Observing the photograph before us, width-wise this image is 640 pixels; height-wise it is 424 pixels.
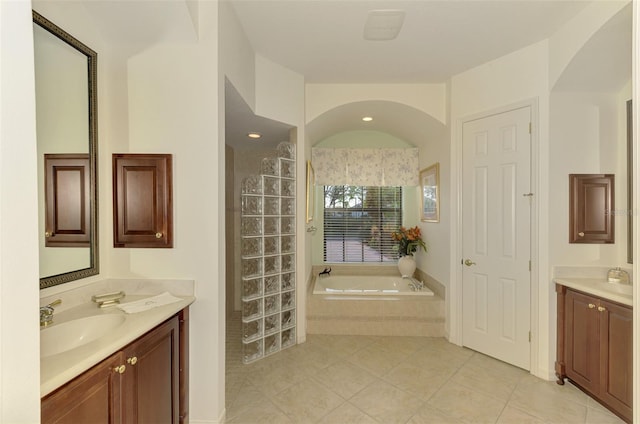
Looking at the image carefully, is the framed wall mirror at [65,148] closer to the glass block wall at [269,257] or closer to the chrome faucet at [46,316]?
the chrome faucet at [46,316]

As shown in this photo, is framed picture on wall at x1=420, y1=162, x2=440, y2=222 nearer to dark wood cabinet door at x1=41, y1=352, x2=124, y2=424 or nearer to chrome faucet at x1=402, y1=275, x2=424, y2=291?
chrome faucet at x1=402, y1=275, x2=424, y2=291

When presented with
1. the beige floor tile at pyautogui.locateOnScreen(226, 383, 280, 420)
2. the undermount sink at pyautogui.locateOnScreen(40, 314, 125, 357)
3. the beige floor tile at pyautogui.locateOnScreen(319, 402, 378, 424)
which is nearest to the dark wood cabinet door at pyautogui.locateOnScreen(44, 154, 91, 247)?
the undermount sink at pyautogui.locateOnScreen(40, 314, 125, 357)

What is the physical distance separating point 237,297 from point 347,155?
2.55 metres

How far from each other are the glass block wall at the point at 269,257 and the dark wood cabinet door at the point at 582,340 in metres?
2.40

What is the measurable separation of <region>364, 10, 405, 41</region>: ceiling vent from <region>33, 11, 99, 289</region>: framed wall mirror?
187 centimetres

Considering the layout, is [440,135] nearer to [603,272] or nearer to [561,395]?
[603,272]

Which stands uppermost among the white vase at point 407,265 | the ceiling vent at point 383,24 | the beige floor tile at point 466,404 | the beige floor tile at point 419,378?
the ceiling vent at point 383,24

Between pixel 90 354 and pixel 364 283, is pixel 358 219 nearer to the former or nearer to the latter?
pixel 364 283

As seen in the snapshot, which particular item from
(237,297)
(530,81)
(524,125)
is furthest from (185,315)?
(530,81)

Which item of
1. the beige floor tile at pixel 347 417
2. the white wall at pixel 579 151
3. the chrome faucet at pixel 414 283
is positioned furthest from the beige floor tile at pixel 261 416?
the white wall at pixel 579 151

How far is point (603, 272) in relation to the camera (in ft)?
7.64

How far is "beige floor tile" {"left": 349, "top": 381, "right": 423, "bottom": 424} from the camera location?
1954 millimetres

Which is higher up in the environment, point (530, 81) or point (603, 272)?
point (530, 81)

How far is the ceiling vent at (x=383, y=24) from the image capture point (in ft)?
6.82
